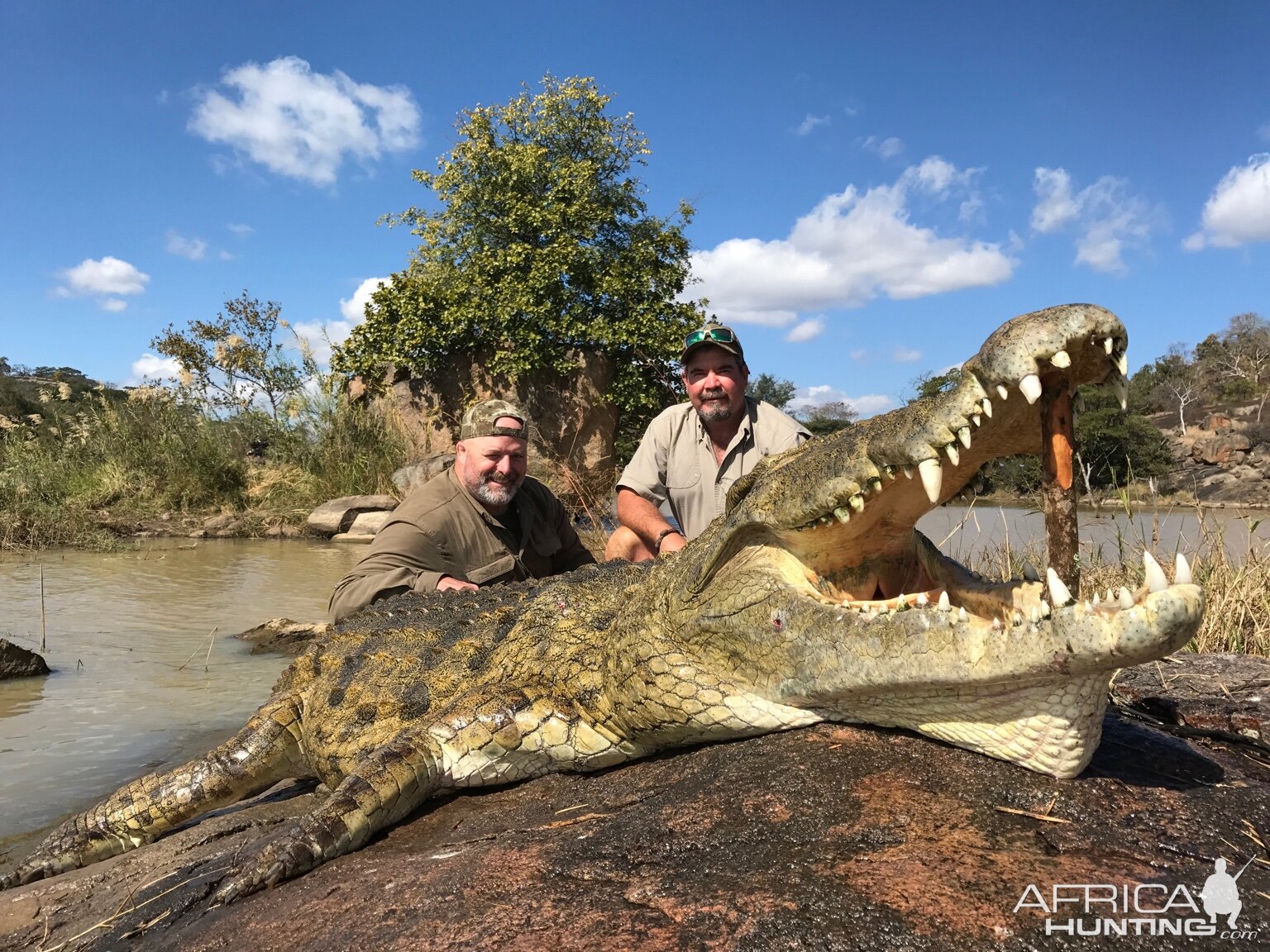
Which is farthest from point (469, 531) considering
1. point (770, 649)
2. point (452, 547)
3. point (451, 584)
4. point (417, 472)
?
point (417, 472)

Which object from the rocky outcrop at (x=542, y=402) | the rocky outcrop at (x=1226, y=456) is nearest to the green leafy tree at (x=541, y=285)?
the rocky outcrop at (x=542, y=402)

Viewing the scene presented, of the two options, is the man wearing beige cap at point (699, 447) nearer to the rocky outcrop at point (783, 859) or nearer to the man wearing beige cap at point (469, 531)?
the man wearing beige cap at point (469, 531)

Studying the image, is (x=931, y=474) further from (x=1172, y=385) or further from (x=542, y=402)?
(x=1172, y=385)

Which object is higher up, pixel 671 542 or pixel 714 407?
pixel 714 407

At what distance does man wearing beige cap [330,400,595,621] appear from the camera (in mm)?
4883

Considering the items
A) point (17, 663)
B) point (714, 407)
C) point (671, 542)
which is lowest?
point (17, 663)

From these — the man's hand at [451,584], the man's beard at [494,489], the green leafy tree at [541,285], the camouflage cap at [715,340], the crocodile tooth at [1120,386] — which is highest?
the green leafy tree at [541,285]

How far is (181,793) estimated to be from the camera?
382 cm

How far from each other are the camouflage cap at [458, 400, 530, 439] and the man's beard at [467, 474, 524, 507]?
0.30 m

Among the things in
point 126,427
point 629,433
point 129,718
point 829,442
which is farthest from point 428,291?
point 829,442

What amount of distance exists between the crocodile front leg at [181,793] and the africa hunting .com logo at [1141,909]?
3570 millimetres

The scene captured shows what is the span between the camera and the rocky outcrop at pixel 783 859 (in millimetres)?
1533

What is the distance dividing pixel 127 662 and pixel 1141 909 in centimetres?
768

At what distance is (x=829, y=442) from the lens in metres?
2.33
